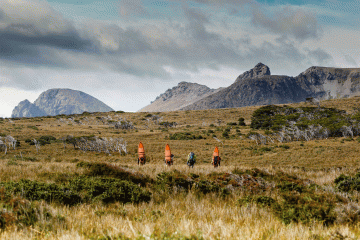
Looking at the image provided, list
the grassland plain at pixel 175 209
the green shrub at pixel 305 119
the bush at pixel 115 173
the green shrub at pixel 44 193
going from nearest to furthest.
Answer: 1. the grassland plain at pixel 175 209
2. the green shrub at pixel 44 193
3. the bush at pixel 115 173
4. the green shrub at pixel 305 119

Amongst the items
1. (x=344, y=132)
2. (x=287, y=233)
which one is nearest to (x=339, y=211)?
(x=287, y=233)

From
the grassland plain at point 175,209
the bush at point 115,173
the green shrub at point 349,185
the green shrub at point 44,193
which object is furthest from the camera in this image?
the bush at point 115,173

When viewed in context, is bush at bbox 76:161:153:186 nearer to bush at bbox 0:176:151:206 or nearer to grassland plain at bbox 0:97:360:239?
grassland plain at bbox 0:97:360:239

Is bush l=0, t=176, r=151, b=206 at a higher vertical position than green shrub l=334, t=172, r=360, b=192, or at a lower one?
higher

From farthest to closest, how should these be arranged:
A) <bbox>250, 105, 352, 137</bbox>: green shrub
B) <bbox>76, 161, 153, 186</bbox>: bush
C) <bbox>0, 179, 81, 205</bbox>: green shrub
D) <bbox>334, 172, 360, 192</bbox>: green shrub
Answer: <bbox>250, 105, 352, 137</bbox>: green shrub
<bbox>76, 161, 153, 186</bbox>: bush
<bbox>334, 172, 360, 192</bbox>: green shrub
<bbox>0, 179, 81, 205</bbox>: green shrub

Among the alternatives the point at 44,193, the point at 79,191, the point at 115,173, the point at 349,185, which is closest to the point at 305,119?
the point at 349,185

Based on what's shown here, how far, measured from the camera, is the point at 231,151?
32.9 metres

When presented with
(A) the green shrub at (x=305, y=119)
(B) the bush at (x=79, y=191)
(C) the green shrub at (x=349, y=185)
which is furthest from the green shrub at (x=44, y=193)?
(A) the green shrub at (x=305, y=119)

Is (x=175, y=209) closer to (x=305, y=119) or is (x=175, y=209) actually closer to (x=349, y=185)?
(x=349, y=185)

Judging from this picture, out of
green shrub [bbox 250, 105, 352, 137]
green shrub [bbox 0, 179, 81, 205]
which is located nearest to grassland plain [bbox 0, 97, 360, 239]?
green shrub [bbox 0, 179, 81, 205]

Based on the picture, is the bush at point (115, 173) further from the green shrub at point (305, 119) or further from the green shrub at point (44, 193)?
the green shrub at point (305, 119)

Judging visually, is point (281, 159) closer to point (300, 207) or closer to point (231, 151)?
point (231, 151)

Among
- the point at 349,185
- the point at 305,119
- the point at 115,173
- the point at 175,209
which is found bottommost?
the point at 349,185

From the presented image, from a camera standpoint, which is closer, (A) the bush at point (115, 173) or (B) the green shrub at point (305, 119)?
(A) the bush at point (115, 173)
